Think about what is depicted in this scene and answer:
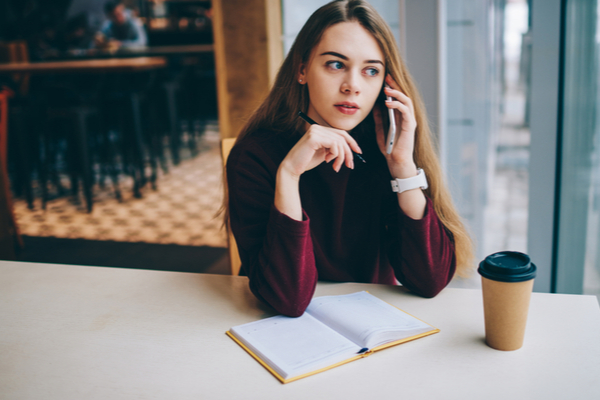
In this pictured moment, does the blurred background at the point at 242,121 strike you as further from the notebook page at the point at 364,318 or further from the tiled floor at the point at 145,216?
the notebook page at the point at 364,318

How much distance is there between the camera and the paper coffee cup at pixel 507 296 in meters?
0.79

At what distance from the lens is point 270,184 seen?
1.16m

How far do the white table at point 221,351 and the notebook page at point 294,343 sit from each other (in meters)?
0.02

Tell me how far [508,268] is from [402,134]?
0.46m

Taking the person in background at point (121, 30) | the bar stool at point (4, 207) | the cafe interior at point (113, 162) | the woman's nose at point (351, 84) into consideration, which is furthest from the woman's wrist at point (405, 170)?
the person in background at point (121, 30)

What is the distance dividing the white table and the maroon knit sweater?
70mm

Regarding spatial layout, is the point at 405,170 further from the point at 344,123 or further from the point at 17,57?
the point at 17,57

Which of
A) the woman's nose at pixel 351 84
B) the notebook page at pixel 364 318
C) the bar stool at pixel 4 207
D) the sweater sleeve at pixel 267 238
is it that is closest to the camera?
the notebook page at pixel 364 318

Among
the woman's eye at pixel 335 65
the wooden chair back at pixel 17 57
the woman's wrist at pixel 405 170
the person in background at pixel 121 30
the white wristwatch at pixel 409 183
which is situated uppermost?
the person in background at pixel 121 30

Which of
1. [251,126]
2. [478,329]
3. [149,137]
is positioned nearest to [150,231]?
[149,137]

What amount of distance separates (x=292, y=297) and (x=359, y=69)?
532 mm

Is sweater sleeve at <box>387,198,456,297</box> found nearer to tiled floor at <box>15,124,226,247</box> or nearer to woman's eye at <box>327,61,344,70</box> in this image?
woman's eye at <box>327,61,344,70</box>

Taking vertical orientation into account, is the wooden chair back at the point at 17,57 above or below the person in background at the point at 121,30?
below

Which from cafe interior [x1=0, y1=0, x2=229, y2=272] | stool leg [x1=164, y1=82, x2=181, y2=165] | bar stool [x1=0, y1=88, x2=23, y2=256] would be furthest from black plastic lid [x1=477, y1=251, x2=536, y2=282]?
stool leg [x1=164, y1=82, x2=181, y2=165]
